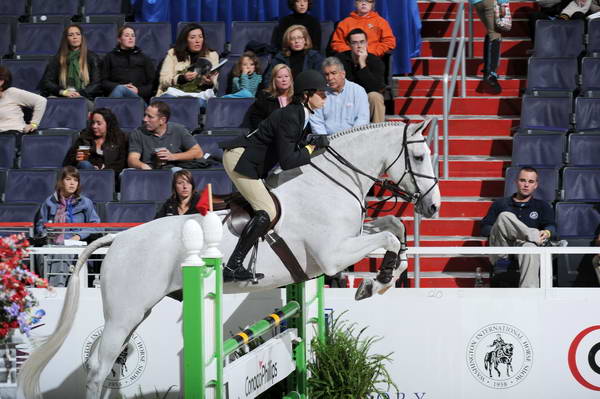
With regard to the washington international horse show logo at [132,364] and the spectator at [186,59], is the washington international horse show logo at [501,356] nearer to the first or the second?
the washington international horse show logo at [132,364]

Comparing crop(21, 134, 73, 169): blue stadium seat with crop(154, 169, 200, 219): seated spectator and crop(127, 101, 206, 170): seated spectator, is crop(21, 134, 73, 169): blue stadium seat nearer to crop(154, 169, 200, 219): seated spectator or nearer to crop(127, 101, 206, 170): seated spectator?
crop(127, 101, 206, 170): seated spectator

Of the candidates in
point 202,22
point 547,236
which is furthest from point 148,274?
point 202,22

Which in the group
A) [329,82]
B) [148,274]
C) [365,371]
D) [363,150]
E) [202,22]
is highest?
[202,22]

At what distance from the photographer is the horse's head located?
265 inches

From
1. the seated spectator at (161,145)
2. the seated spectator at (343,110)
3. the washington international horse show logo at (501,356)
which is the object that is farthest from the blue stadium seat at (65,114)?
the washington international horse show logo at (501,356)

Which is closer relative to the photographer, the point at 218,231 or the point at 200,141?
the point at 218,231

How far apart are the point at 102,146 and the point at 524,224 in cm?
383

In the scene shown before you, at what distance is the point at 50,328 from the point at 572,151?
5034 mm

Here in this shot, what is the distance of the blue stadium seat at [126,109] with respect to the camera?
10.6m

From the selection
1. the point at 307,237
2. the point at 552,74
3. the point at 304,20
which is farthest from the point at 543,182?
the point at 307,237

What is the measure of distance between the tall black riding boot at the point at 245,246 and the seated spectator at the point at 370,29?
4711 millimetres

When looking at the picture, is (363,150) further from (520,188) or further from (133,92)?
(133,92)

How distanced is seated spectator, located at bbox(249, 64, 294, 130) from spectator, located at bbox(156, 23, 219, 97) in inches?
41.0

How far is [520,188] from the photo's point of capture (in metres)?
8.88
